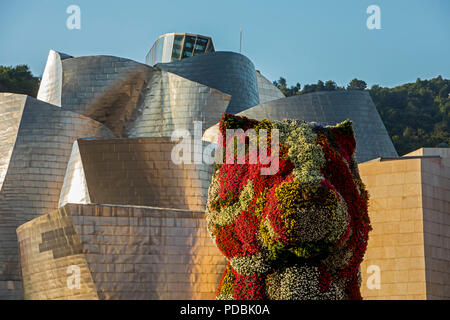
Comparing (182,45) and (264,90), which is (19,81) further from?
(264,90)

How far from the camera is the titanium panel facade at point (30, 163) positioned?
1024 inches

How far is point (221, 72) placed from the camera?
3350cm

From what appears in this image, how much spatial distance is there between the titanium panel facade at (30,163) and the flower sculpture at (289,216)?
13272 millimetres

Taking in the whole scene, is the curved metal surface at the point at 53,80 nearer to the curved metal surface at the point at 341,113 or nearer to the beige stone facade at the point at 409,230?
the curved metal surface at the point at 341,113

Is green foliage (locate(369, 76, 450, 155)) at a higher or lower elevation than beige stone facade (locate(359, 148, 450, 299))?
higher

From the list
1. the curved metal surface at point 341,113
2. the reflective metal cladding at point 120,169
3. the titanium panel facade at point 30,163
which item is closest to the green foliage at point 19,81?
the reflective metal cladding at point 120,169

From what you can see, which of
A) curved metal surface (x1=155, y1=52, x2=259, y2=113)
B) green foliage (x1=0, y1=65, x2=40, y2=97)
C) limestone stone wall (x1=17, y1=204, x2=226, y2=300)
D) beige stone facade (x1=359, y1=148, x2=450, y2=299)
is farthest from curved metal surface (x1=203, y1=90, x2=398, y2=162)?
green foliage (x1=0, y1=65, x2=40, y2=97)

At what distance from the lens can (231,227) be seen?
14.2 m

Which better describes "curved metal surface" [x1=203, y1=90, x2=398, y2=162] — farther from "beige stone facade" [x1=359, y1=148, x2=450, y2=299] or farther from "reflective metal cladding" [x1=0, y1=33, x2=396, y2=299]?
"beige stone facade" [x1=359, y1=148, x2=450, y2=299]

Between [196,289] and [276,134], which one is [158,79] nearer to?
[196,289]

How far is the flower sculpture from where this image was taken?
13188 mm

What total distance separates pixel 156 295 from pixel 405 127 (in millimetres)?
41252

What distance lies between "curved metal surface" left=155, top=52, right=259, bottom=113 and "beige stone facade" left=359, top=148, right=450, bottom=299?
513 inches
